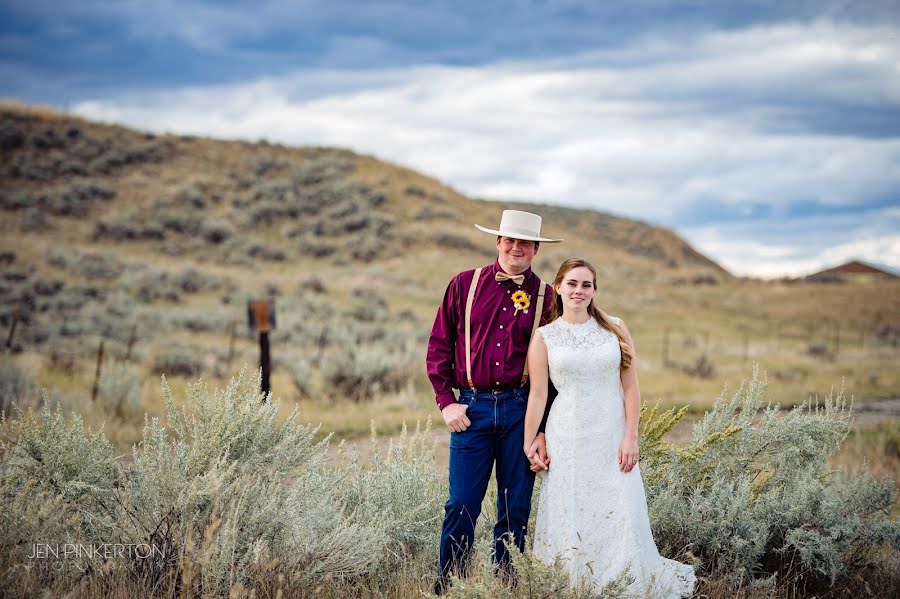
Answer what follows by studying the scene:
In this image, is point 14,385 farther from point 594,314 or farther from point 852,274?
point 852,274

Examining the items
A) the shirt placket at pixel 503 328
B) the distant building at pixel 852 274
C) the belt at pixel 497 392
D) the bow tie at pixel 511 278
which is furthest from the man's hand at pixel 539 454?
the distant building at pixel 852 274

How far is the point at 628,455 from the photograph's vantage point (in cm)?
395

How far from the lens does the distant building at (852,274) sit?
5019 cm

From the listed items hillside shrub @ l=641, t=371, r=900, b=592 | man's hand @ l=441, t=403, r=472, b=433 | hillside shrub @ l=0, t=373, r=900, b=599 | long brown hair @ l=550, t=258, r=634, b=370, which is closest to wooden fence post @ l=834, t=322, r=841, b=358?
hillside shrub @ l=641, t=371, r=900, b=592

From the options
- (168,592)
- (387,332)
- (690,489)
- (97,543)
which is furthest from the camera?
(387,332)

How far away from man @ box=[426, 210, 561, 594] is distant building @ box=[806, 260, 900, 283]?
170ft

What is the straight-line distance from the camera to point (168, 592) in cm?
356

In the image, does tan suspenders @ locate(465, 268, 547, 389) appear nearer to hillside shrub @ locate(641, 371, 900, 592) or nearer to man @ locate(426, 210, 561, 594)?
man @ locate(426, 210, 561, 594)

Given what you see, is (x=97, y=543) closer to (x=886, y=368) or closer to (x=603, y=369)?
(x=603, y=369)

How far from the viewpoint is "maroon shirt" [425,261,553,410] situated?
414 cm

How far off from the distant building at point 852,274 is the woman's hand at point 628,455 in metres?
51.7

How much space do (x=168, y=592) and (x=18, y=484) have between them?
1.45 m

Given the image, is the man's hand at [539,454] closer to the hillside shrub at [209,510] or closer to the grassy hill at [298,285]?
the hillside shrub at [209,510]

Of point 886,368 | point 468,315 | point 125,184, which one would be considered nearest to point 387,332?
point 886,368
